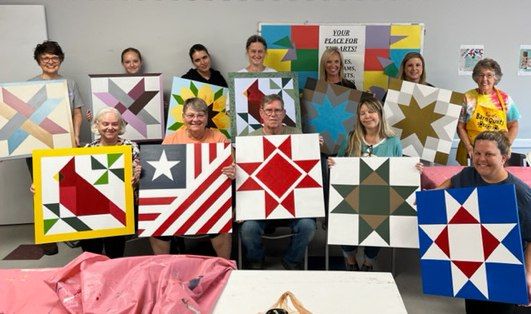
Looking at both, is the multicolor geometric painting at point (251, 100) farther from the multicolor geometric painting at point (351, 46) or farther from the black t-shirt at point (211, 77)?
the multicolor geometric painting at point (351, 46)

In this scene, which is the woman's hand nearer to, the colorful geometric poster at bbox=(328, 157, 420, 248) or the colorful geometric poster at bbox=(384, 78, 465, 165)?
the colorful geometric poster at bbox=(328, 157, 420, 248)

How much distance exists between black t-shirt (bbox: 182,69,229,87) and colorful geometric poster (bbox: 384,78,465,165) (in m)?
1.34

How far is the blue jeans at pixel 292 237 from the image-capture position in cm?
269

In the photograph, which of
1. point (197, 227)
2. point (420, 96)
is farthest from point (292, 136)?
point (420, 96)

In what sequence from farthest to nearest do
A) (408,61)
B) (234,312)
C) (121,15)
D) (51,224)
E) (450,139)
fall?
(121,15) < (408,61) < (450,139) < (51,224) < (234,312)

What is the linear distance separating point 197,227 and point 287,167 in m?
0.62

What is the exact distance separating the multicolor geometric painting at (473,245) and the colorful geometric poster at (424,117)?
36.5 inches

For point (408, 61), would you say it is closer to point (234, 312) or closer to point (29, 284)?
point (234, 312)

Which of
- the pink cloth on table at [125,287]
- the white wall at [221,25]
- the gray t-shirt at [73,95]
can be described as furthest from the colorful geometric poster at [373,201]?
the gray t-shirt at [73,95]

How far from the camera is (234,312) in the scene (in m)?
1.43

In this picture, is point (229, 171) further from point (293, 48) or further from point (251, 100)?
point (293, 48)

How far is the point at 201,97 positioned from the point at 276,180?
1.03m

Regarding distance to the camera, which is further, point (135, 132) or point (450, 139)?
point (135, 132)

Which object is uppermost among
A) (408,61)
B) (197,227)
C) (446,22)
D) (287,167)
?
(446,22)
